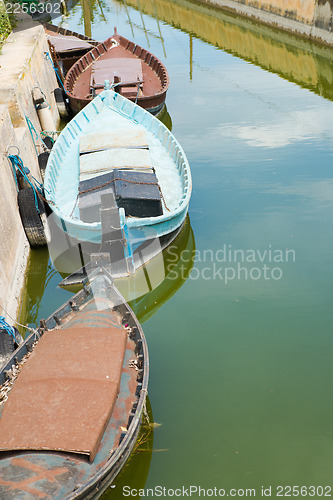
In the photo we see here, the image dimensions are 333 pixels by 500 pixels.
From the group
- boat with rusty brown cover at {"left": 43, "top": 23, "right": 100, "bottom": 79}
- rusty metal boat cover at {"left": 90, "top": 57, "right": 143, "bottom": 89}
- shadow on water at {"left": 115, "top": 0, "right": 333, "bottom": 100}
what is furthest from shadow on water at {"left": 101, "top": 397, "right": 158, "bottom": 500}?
boat with rusty brown cover at {"left": 43, "top": 23, "right": 100, "bottom": 79}

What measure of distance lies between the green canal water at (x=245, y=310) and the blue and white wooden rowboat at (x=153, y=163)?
1434 millimetres

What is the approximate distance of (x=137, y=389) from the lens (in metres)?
8.07

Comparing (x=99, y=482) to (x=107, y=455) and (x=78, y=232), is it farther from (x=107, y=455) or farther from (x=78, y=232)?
(x=78, y=232)

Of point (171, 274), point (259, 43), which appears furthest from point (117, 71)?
point (259, 43)

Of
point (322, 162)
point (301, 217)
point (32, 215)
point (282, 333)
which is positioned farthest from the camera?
point (322, 162)

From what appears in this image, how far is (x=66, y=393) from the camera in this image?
7289 mm

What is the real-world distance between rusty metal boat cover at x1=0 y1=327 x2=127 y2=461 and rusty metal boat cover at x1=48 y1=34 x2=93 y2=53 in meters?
22.4

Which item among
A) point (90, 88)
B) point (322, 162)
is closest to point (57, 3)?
point (90, 88)

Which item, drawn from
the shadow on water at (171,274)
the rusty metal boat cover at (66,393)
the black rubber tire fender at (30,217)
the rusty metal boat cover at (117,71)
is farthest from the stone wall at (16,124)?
the shadow on water at (171,274)

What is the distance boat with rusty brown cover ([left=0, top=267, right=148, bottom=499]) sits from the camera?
258 inches

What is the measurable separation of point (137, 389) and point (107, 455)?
4.36 feet

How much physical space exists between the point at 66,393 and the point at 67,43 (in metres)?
25.2

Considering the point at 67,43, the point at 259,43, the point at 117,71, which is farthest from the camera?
the point at 259,43

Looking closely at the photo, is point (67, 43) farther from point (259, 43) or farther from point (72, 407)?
point (72, 407)
